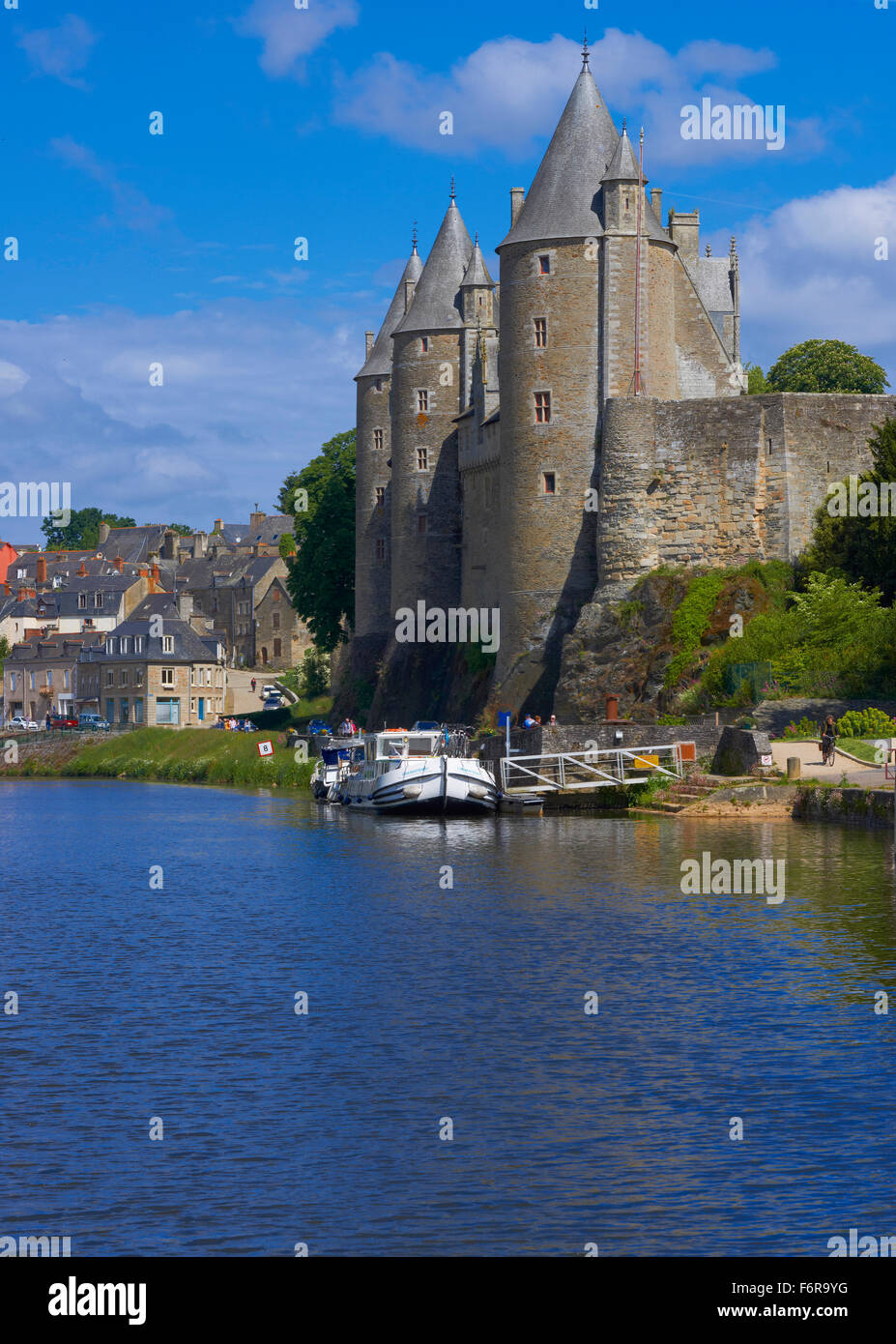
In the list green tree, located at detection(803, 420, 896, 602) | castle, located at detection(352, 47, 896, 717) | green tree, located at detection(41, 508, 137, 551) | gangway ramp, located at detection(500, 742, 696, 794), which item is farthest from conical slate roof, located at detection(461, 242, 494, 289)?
green tree, located at detection(41, 508, 137, 551)

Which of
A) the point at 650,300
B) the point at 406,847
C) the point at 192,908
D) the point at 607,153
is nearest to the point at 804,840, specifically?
the point at 406,847

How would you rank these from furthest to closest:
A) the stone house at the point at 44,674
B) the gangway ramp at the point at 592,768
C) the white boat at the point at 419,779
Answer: the stone house at the point at 44,674 → the white boat at the point at 419,779 → the gangway ramp at the point at 592,768

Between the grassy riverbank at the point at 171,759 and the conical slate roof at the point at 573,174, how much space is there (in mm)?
22992

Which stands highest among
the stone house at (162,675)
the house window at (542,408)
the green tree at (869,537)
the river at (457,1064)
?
the house window at (542,408)

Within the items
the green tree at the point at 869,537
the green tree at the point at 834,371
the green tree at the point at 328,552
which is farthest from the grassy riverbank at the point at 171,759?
the green tree at the point at 834,371

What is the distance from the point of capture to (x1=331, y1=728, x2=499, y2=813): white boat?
47.8 metres

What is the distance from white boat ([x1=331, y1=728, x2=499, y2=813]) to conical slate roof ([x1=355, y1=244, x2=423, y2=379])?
27.5m

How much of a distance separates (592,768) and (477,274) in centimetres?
3063

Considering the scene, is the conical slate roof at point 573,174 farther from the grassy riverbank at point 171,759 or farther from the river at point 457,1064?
the river at point 457,1064

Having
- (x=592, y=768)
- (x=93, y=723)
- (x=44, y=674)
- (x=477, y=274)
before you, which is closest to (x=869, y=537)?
(x=592, y=768)

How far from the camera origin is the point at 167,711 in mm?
103938

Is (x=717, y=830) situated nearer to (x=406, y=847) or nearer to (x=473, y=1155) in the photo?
(x=406, y=847)

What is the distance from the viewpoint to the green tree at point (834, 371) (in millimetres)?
83062

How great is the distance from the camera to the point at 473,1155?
44.7 ft
